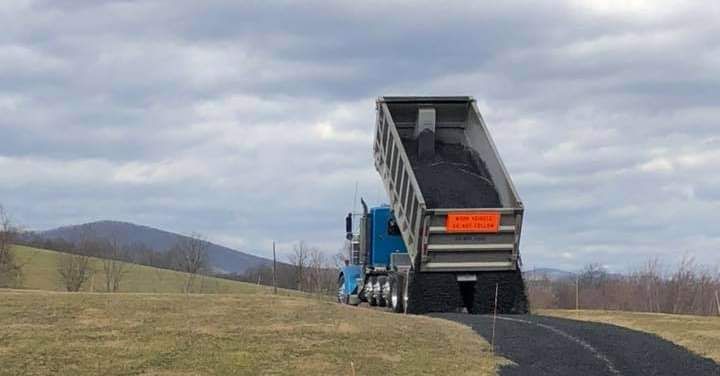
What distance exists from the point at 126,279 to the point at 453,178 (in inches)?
2580

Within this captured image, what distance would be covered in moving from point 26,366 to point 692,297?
1760 inches

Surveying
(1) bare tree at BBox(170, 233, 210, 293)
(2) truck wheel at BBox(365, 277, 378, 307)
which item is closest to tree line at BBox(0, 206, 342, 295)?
(1) bare tree at BBox(170, 233, 210, 293)

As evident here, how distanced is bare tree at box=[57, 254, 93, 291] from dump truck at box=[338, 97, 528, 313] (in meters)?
55.4

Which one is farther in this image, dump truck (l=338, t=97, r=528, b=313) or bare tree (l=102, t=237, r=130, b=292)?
bare tree (l=102, t=237, r=130, b=292)

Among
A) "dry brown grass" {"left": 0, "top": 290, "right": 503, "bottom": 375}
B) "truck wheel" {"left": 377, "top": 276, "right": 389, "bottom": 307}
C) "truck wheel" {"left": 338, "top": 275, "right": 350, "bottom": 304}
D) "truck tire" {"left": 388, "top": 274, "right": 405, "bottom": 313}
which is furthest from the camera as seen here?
"truck wheel" {"left": 338, "top": 275, "right": 350, "bottom": 304}

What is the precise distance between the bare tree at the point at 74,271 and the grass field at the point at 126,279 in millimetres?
585

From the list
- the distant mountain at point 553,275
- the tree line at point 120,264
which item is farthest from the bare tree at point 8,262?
the distant mountain at point 553,275

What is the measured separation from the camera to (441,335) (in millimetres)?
18609

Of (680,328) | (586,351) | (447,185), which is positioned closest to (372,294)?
(447,185)

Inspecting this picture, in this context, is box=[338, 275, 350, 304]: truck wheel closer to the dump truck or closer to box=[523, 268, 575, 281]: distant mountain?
the dump truck

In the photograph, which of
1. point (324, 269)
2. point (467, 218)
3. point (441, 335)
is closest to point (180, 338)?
point (441, 335)

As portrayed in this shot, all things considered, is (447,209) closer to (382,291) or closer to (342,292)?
(382,291)

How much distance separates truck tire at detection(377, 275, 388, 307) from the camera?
27.2m

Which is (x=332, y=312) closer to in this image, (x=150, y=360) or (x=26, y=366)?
(x=150, y=360)
